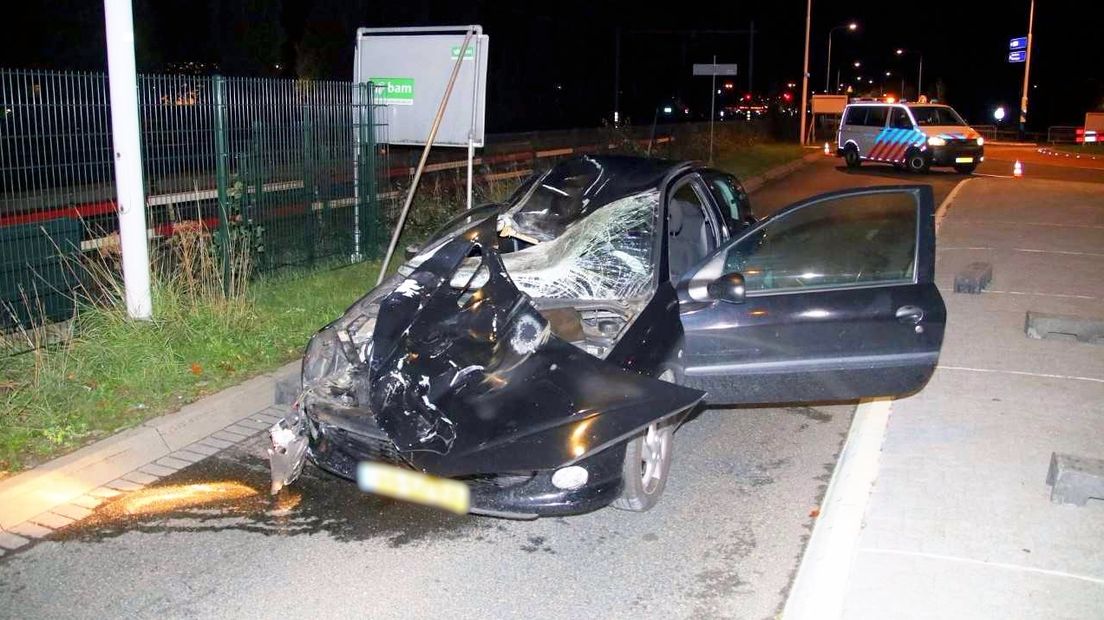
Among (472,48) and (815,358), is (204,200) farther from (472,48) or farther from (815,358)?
(815,358)

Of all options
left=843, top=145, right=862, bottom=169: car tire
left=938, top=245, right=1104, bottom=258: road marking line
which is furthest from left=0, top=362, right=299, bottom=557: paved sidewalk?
left=843, top=145, right=862, bottom=169: car tire

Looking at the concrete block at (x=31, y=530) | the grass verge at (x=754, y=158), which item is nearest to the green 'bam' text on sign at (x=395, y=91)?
the concrete block at (x=31, y=530)

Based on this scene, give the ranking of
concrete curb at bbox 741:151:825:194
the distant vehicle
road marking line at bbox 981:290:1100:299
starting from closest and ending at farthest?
1. road marking line at bbox 981:290:1100:299
2. concrete curb at bbox 741:151:825:194
3. the distant vehicle

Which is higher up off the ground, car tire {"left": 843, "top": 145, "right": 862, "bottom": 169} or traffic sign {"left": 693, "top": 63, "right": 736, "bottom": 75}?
traffic sign {"left": 693, "top": 63, "right": 736, "bottom": 75}

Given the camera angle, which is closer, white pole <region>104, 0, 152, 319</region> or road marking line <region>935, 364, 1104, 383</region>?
road marking line <region>935, 364, 1104, 383</region>

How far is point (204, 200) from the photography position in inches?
364

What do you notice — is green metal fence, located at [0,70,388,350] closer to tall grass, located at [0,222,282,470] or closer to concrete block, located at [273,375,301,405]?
tall grass, located at [0,222,282,470]

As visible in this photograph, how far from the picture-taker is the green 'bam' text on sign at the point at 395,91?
1143 cm

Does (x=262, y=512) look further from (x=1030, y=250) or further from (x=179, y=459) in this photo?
(x=1030, y=250)

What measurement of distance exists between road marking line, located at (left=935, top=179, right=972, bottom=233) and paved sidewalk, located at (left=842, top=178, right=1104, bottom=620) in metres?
5.30

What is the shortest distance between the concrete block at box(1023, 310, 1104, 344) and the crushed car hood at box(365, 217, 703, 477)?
4.49m

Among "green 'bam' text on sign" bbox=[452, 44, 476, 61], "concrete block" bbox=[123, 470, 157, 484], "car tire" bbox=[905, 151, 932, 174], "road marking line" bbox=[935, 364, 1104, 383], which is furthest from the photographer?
"car tire" bbox=[905, 151, 932, 174]

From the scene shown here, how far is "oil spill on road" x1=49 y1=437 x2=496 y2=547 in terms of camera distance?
488cm

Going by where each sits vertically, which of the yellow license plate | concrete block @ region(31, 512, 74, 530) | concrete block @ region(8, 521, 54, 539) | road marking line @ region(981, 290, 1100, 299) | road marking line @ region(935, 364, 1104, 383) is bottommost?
Answer: concrete block @ region(8, 521, 54, 539)
